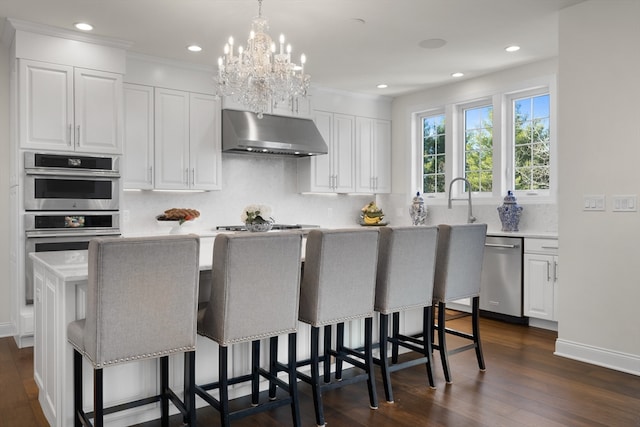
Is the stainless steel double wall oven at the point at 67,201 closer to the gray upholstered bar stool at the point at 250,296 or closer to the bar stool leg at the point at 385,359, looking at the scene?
the gray upholstered bar stool at the point at 250,296

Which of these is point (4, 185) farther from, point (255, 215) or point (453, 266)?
point (453, 266)

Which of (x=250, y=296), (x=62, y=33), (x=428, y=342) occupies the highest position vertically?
(x=62, y=33)

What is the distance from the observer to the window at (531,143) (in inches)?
196

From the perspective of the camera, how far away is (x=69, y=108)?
4.05 m

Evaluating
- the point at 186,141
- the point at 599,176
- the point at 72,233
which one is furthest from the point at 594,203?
the point at 72,233

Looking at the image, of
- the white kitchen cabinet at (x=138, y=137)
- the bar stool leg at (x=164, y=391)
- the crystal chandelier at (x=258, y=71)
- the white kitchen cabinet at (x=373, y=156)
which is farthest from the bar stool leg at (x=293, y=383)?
the white kitchen cabinet at (x=373, y=156)

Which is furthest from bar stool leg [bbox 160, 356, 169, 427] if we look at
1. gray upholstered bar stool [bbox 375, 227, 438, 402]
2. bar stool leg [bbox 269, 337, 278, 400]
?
gray upholstered bar stool [bbox 375, 227, 438, 402]

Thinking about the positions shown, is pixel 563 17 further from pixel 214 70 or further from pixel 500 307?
pixel 214 70

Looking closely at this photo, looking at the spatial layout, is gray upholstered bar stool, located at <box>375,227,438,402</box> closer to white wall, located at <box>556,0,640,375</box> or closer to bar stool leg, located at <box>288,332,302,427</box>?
bar stool leg, located at <box>288,332,302,427</box>

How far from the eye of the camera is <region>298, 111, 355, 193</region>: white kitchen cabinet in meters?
Result: 5.92

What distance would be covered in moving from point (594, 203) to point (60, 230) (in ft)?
13.7

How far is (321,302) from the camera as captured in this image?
2.52 m

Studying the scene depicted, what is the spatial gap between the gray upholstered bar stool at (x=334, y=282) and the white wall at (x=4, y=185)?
3.18 m

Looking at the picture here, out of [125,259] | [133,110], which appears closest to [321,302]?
[125,259]
